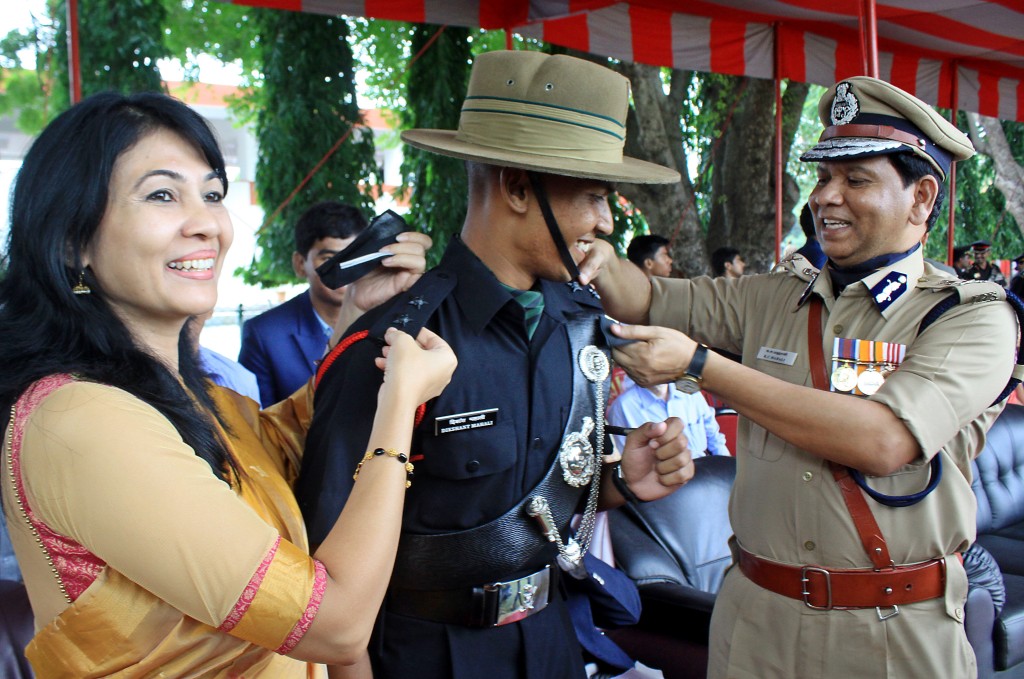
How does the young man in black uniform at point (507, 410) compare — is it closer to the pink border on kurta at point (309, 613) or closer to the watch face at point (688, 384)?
the watch face at point (688, 384)

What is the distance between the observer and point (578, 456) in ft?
6.07

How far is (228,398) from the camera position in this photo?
5.68 ft

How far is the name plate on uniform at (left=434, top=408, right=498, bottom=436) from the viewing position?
168 centimetres

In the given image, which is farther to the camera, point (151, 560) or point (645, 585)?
point (645, 585)

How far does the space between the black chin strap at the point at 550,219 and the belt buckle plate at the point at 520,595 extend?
26.7 inches

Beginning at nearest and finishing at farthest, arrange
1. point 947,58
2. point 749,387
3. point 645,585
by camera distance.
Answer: point 749,387 < point 645,585 < point 947,58

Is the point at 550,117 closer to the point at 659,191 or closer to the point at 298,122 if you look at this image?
the point at 298,122

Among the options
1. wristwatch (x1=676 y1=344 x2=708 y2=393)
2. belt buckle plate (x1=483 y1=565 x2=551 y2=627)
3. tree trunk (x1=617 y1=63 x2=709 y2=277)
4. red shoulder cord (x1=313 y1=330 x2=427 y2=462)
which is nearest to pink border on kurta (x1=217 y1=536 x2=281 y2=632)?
red shoulder cord (x1=313 y1=330 x2=427 y2=462)

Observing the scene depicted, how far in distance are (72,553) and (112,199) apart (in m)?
0.55

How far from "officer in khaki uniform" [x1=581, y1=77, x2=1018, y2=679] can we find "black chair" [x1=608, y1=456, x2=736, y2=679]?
0.80 metres

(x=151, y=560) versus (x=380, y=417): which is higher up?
(x=380, y=417)

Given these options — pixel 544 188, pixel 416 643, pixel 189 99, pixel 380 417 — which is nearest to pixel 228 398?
pixel 380 417

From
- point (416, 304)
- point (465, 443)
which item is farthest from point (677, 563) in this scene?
point (416, 304)

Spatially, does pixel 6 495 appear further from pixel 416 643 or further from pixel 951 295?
pixel 951 295
